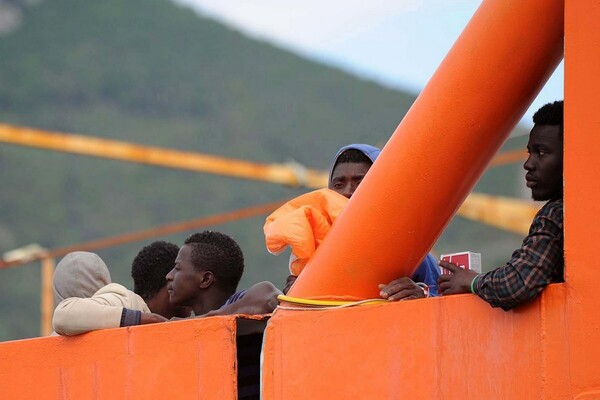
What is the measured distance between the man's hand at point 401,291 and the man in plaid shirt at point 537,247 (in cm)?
14

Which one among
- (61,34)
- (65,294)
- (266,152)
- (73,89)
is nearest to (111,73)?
(73,89)

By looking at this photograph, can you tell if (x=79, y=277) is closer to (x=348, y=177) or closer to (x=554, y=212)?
(x=348, y=177)

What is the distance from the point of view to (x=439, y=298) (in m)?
3.57

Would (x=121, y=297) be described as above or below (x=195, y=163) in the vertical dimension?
below

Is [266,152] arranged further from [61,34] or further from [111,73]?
[61,34]

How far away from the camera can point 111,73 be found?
58.9 metres

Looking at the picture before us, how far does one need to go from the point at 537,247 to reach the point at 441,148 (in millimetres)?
552

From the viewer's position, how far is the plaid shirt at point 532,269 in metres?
3.31

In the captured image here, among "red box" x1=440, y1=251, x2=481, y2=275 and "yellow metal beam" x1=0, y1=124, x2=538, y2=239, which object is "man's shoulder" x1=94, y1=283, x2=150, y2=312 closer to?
"red box" x1=440, y1=251, x2=481, y2=275

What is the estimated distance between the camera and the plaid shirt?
3.31 meters

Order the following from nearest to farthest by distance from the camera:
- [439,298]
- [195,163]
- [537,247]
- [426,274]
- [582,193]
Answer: [582,193] < [537,247] < [439,298] < [426,274] < [195,163]

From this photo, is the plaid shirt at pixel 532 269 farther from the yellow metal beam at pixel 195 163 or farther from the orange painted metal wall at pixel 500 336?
the yellow metal beam at pixel 195 163

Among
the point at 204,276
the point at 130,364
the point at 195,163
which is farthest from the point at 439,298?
the point at 195,163

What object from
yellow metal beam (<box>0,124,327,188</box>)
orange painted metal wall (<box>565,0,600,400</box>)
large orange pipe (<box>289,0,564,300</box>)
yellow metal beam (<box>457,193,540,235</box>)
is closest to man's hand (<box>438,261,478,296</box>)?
large orange pipe (<box>289,0,564,300</box>)
